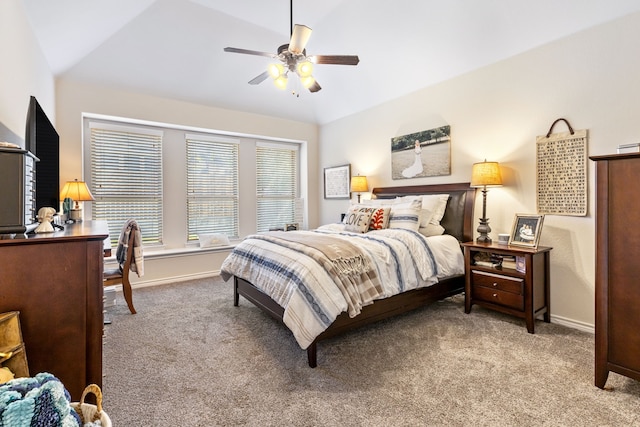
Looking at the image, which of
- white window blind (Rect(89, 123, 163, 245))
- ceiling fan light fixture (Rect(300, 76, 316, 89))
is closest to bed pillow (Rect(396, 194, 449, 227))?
ceiling fan light fixture (Rect(300, 76, 316, 89))

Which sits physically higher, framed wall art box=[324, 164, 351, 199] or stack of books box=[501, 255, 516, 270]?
framed wall art box=[324, 164, 351, 199]

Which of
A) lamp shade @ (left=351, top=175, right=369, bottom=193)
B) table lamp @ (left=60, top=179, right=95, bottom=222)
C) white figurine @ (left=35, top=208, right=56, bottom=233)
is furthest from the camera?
lamp shade @ (left=351, top=175, right=369, bottom=193)

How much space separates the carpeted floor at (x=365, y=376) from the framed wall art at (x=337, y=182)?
108 inches

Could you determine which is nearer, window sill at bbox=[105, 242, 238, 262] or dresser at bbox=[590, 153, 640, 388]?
dresser at bbox=[590, 153, 640, 388]

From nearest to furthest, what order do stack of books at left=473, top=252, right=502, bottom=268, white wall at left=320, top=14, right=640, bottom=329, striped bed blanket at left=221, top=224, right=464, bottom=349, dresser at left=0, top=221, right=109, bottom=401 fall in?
dresser at left=0, top=221, right=109, bottom=401, striped bed blanket at left=221, top=224, right=464, bottom=349, white wall at left=320, top=14, right=640, bottom=329, stack of books at left=473, top=252, right=502, bottom=268

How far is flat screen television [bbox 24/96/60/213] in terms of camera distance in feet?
7.50

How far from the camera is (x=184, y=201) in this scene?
15.7ft

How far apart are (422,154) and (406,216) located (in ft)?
3.62

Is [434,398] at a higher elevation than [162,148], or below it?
below

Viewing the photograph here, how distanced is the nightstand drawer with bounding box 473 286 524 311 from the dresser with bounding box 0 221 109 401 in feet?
10.1

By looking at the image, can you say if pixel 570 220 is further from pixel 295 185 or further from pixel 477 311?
pixel 295 185

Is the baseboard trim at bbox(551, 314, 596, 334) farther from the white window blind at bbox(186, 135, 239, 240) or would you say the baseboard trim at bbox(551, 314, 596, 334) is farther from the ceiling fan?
the white window blind at bbox(186, 135, 239, 240)

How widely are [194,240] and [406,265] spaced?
3.51 m

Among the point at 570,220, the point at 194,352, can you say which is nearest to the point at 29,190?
the point at 194,352
